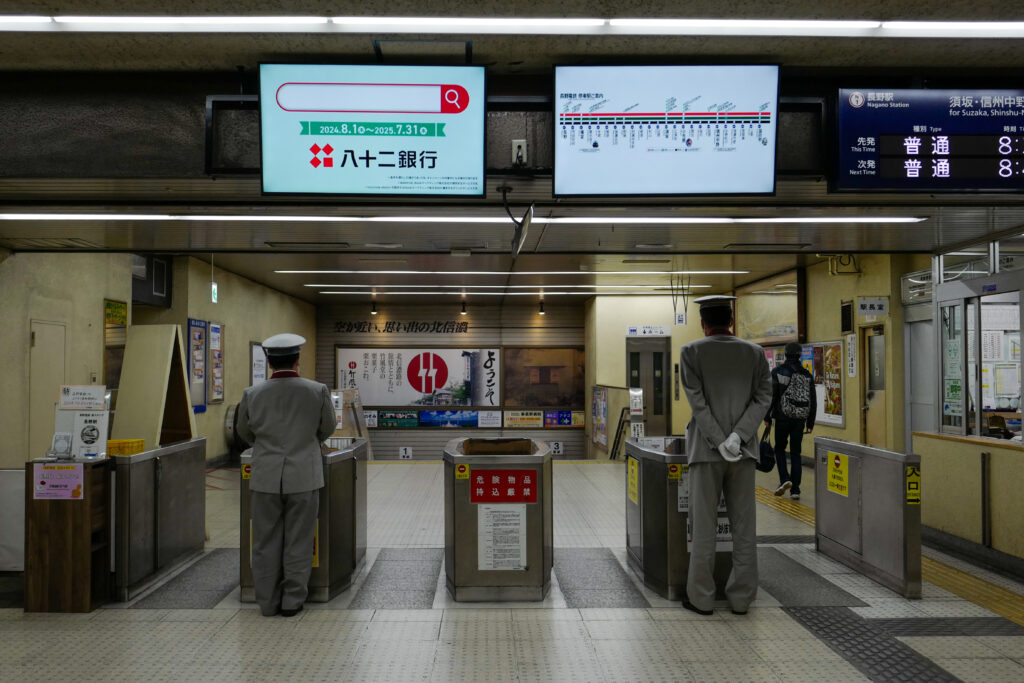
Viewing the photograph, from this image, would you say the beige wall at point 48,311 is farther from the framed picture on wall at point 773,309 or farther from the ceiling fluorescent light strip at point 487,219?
the framed picture on wall at point 773,309

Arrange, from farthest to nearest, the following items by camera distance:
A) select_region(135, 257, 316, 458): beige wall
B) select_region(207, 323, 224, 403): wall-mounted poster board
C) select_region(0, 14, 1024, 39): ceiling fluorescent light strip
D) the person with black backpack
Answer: select_region(207, 323, 224, 403): wall-mounted poster board → select_region(135, 257, 316, 458): beige wall → the person with black backpack → select_region(0, 14, 1024, 39): ceiling fluorescent light strip

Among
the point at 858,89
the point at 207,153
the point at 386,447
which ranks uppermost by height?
the point at 858,89

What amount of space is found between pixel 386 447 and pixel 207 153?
1122 cm

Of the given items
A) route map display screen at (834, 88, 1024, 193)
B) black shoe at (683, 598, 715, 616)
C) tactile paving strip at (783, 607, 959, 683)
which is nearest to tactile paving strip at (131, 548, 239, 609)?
black shoe at (683, 598, 715, 616)

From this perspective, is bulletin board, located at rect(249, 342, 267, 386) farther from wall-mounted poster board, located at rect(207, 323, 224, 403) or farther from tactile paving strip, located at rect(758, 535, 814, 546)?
tactile paving strip, located at rect(758, 535, 814, 546)

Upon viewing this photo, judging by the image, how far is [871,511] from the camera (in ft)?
14.2

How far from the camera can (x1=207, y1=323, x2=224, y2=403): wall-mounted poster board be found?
929cm

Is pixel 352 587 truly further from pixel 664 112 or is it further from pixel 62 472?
pixel 664 112

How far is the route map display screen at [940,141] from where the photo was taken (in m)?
3.57

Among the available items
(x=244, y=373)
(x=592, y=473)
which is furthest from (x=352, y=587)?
(x=244, y=373)

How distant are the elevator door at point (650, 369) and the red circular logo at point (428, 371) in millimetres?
4159

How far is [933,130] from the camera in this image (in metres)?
3.58

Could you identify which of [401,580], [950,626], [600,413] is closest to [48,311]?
[401,580]

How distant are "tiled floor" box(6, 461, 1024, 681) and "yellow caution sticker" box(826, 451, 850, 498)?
1.76ft
